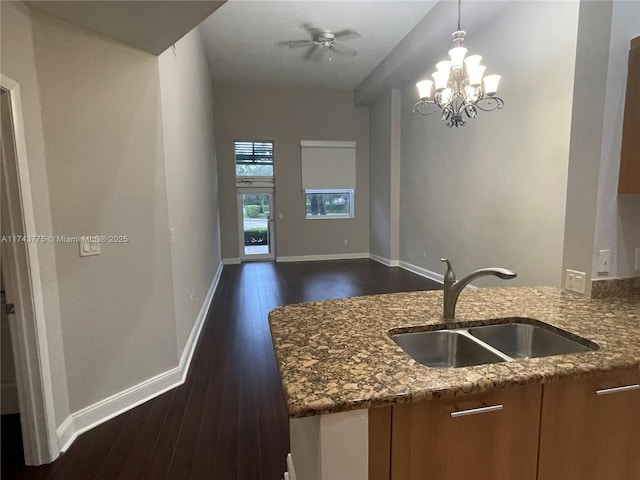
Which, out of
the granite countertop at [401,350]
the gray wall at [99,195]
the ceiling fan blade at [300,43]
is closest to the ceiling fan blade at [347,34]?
the ceiling fan blade at [300,43]

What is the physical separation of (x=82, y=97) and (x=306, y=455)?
2.23 metres

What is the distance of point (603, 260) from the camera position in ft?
5.68

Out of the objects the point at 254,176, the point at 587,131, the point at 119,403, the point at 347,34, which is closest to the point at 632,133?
the point at 587,131

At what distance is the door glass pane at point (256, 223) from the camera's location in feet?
26.3

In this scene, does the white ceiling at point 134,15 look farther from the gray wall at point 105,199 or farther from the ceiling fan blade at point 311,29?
the ceiling fan blade at point 311,29

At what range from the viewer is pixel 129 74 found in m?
2.23

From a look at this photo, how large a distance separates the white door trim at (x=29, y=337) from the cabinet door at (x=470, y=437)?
74.5 inches

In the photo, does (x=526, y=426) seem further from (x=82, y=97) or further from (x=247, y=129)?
(x=247, y=129)

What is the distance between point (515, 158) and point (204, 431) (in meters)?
4.03

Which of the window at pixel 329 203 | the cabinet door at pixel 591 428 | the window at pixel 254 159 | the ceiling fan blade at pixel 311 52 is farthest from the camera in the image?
the window at pixel 329 203

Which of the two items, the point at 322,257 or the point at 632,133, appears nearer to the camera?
the point at 632,133

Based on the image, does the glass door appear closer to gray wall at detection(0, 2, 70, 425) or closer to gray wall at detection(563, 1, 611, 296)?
gray wall at detection(0, 2, 70, 425)

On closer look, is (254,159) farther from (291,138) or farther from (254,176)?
(291,138)

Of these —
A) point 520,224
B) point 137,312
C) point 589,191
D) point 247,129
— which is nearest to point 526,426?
point 589,191
